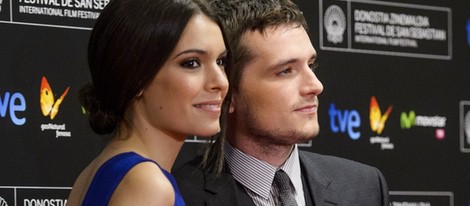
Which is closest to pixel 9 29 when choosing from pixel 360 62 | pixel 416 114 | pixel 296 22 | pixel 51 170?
pixel 51 170

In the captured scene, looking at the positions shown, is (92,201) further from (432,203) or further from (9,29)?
(432,203)

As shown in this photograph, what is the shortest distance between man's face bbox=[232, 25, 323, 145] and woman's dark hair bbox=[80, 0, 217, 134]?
2.39 feet

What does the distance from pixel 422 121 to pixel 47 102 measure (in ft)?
5.94

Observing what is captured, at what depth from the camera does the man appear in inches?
124

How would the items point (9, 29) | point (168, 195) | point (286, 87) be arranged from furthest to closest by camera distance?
1. point (9, 29)
2. point (286, 87)
3. point (168, 195)

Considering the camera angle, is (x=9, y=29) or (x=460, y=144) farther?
(x=460, y=144)

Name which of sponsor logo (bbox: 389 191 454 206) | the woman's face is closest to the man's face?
the woman's face

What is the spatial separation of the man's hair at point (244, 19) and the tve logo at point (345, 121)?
1.11 m

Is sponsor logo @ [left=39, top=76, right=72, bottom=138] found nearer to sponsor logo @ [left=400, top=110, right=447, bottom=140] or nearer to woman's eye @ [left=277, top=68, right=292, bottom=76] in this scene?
woman's eye @ [left=277, top=68, right=292, bottom=76]

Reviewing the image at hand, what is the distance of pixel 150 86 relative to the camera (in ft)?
8.00

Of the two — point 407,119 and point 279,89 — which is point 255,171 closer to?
point 279,89

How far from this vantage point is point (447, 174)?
4.62 meters

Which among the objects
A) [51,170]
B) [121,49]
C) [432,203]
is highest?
[121,49]

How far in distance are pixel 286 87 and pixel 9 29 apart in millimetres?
1027
